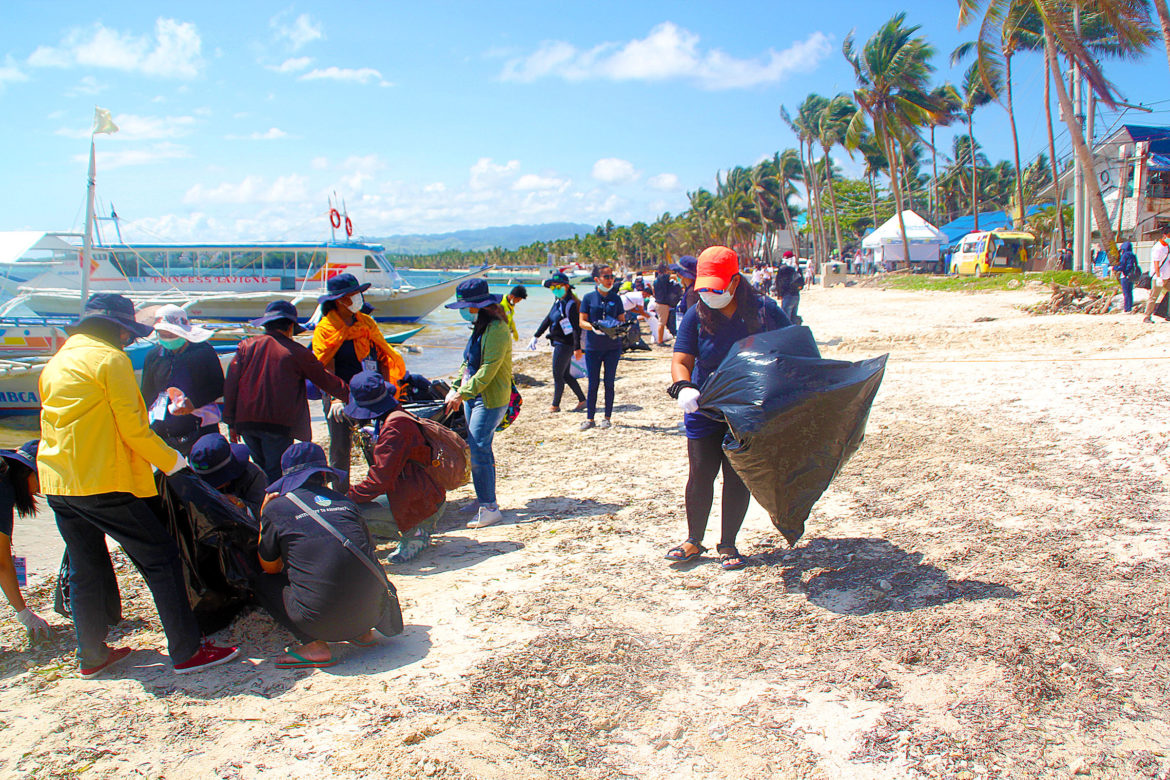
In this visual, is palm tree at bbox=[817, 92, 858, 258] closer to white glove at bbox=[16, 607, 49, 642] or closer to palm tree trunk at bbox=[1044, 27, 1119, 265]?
palm tree trunk at bbox=[1044, 27, 1119, 265]

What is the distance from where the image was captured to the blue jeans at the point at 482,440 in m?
4.96

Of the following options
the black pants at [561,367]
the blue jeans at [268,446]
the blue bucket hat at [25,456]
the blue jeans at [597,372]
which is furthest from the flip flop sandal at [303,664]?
the black pants at [561,367]

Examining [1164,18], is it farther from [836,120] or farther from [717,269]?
[836,120]

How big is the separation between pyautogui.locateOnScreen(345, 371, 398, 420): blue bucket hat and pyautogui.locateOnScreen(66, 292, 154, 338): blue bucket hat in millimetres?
1157

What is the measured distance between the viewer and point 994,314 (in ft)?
48.8

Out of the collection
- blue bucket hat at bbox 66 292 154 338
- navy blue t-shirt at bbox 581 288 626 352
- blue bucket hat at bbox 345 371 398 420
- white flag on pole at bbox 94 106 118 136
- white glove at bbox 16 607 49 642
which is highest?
white flag on pole at bbox 94 106 118 136

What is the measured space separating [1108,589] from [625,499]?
→ 9.51 feet

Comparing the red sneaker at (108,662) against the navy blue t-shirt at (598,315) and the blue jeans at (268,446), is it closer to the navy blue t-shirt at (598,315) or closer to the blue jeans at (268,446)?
the blue jeans at (268,446)

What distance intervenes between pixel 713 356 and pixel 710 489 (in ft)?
2.25

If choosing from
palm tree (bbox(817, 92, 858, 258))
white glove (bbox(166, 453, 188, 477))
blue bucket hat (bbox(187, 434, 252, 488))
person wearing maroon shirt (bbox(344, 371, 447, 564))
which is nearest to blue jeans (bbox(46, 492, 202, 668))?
white glove (bbox(166, 453, 188, 477))

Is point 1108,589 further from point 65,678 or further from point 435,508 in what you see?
point 65,678

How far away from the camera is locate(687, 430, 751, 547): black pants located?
380 centimetres

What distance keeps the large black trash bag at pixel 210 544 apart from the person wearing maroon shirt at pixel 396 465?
28.3 inches

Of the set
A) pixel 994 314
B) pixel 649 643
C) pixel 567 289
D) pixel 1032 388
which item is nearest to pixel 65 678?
pixel 649 643
